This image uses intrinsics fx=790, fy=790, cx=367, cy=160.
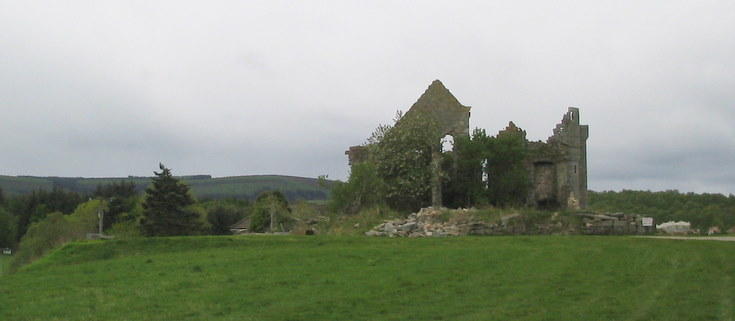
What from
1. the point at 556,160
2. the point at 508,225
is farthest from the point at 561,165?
the point at 508,225

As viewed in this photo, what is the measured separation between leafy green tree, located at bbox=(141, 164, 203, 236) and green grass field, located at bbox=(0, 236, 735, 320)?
33799 millimetres

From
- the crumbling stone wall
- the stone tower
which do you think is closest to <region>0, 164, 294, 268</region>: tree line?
the crumbling stone wall

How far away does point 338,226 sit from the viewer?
33094 mm

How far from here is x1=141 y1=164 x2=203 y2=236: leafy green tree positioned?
58078mm

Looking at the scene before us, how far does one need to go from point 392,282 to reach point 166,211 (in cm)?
4557

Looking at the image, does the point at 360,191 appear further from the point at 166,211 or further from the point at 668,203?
the point at 668,203


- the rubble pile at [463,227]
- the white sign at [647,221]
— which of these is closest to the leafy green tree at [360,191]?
the rubble pile at [463,227]

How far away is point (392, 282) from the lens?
16344 mm

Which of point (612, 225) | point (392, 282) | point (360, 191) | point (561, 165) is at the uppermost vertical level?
point (561, 165)

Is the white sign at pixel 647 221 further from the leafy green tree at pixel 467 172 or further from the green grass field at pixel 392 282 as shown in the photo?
the leafy green tree at pixel 467 172

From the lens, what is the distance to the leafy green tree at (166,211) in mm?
58078

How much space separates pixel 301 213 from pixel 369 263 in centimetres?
2746

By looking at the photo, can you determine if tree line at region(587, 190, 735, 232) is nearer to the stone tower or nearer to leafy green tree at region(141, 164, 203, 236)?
the stone tower

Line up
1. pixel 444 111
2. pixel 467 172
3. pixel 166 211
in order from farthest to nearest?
pixel 166 211
pixel 444 111
pixel 467 172
